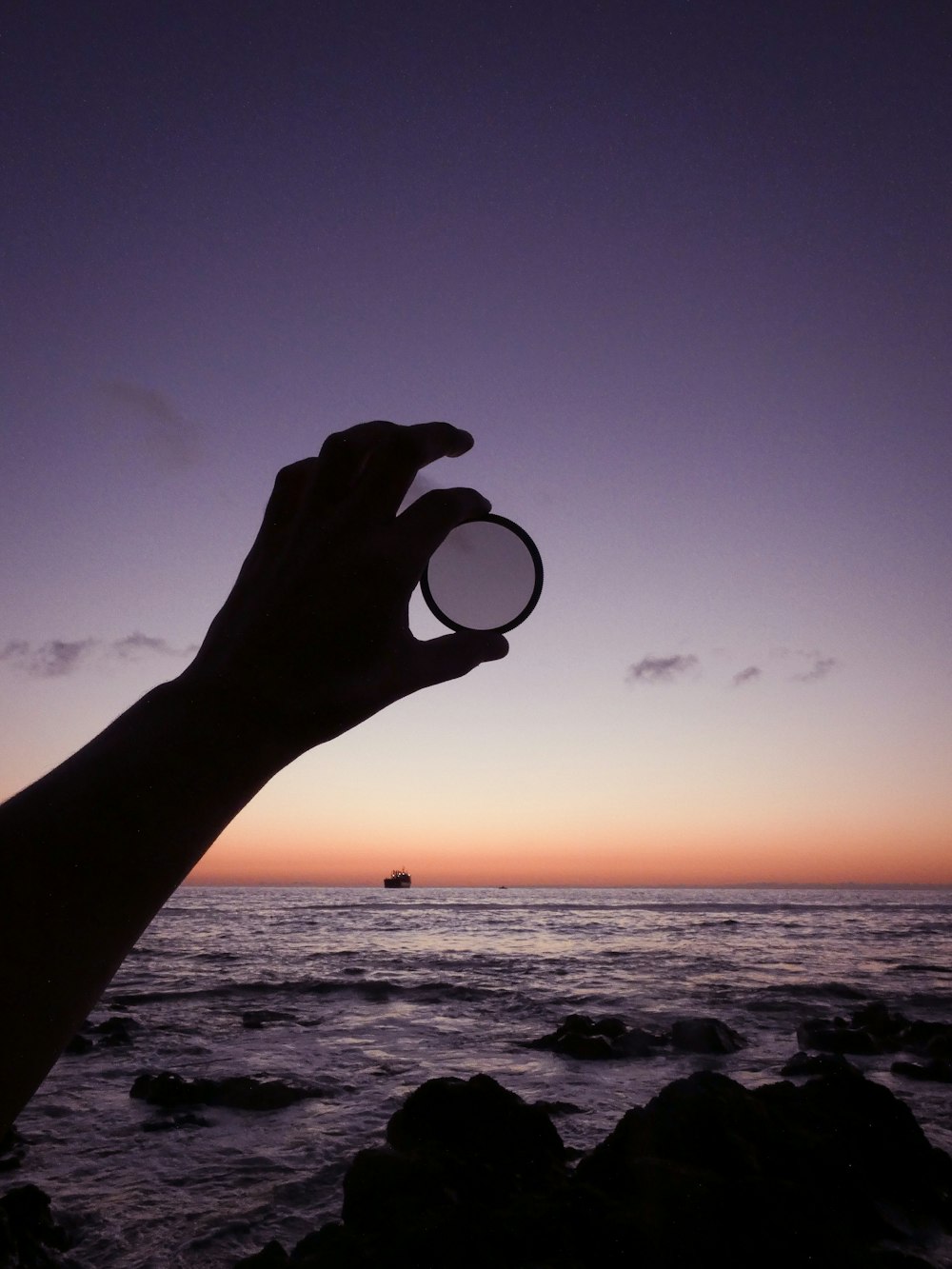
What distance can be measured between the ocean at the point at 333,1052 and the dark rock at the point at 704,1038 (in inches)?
8.5

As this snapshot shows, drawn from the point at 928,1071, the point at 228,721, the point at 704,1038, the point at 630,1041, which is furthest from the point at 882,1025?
the point at 228,721

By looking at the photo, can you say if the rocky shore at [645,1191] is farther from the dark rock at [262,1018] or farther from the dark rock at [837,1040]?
the dark rock at [262,1018]

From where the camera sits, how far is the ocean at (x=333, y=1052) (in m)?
4.93

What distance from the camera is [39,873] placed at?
3.25ft

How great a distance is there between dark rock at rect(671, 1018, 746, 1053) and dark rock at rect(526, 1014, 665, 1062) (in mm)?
283

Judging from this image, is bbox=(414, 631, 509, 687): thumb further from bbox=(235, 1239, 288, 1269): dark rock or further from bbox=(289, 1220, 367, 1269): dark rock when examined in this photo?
bbox=(235, 1239, 288, 1269): dark rock

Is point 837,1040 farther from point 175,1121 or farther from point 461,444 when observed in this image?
point 461,444

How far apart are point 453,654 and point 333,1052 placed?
8986mm

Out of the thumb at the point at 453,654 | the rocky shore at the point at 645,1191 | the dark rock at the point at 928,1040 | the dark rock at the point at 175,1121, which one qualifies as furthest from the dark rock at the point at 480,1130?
the dark rock at the point at 928,1040

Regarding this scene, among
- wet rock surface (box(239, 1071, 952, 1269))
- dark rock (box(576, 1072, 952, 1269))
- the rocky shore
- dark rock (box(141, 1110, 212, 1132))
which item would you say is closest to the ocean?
dark rock (box(141, 1110, 212, 1132))

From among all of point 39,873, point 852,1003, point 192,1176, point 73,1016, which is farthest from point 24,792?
point 852,1003

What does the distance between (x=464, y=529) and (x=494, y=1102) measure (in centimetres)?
408

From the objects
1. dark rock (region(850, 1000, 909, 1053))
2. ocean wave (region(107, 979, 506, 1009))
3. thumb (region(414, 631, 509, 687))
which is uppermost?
thumb (region(414, 631, 509, 687))

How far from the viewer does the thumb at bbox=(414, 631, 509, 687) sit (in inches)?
75.4
